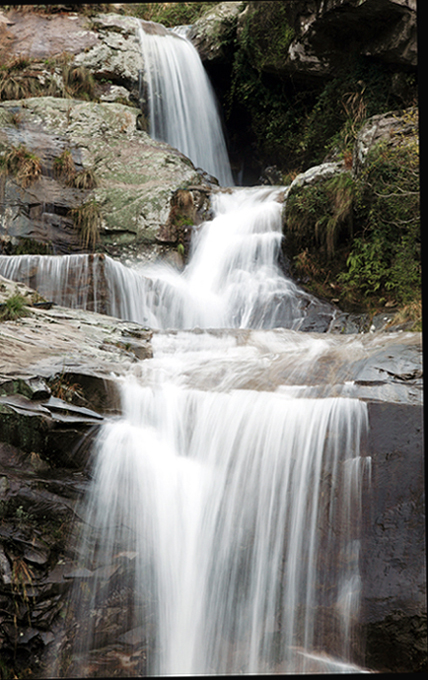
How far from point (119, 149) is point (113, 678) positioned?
866 cm

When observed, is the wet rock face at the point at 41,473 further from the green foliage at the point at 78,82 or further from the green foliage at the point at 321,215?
the green foliage at the point at 78,82

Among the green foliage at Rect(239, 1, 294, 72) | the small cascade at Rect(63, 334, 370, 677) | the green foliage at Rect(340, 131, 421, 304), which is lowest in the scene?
the small cascade at Rect(63, 334, 370, 677)

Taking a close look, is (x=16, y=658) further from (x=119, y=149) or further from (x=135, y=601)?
(x=119, y=149)

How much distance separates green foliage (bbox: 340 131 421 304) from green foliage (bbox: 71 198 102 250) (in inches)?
148

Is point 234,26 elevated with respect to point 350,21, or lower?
elevated

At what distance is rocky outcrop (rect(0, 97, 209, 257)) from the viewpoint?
8836 millimetres

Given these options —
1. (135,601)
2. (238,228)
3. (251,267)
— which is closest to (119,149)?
(238,228)

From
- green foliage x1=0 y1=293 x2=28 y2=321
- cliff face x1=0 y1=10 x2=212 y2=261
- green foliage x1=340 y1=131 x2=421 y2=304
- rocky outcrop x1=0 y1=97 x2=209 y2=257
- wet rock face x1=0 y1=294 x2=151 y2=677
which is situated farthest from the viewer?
cliff face x1=0 y1=10 x2=212 y2=261

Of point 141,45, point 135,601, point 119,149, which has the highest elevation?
point 141,45

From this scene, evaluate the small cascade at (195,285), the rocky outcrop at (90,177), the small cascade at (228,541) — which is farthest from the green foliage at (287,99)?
the small cascade at (228,541)

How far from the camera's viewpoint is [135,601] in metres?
4.02

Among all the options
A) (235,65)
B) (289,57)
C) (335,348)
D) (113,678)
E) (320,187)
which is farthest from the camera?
(235,65)

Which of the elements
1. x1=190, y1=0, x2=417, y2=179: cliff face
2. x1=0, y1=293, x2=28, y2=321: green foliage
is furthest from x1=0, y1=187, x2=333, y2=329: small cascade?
x1=190, y1=0, x2=417, y2=179: cliff face

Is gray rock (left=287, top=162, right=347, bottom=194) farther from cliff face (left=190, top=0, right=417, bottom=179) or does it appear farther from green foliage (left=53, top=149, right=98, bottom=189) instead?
green foliage (left=53, top=149, right=98, bottom=189)
